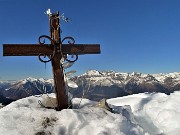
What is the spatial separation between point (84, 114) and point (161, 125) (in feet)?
8.21

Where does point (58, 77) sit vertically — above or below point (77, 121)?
above

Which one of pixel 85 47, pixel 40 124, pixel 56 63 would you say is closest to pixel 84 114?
pixel 40 124

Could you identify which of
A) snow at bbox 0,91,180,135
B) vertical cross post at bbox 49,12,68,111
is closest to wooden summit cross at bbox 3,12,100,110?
vertical cross post at bbox 49,12,68,111

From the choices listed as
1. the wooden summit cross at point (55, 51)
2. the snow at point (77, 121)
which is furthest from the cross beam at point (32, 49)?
the snow at point (77, 121)

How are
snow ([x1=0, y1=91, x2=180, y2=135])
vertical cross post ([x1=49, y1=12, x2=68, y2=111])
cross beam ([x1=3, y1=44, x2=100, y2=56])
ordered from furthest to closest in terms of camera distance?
vertical cross post ([x1=49, y1=12, x2=68, y2=111]), cross beam ([x1=3, y1=44, x2=100, y2=56]), snow ([x1=0, y1=91, x2=180, y2=135])

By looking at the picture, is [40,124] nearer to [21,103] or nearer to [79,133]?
[79,133]

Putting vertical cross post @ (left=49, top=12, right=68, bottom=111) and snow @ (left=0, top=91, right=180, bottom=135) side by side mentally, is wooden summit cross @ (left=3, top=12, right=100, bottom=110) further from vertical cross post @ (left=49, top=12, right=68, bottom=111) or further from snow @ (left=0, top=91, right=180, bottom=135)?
snow @ (left=0, top=91, right=180, bottom=135)

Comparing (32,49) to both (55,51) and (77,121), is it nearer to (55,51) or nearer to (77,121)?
(55,51)

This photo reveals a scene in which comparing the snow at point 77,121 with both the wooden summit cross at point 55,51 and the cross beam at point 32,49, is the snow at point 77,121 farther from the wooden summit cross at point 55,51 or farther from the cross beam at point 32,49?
the cross beam at point 32,49

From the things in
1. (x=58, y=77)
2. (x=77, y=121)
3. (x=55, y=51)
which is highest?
(x=55, y=51)

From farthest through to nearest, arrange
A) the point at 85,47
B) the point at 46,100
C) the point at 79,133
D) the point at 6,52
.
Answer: the point at 85,47
the point at 46,100
the point at 6,52
the point at 79,133

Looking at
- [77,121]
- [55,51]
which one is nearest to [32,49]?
[55,51]

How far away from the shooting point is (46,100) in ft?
24.4

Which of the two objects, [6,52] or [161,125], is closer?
[6,52]
